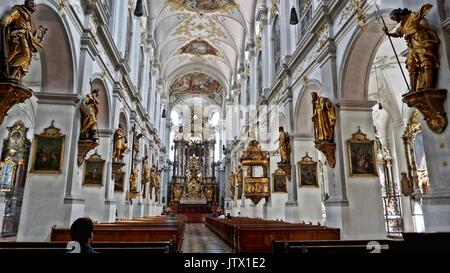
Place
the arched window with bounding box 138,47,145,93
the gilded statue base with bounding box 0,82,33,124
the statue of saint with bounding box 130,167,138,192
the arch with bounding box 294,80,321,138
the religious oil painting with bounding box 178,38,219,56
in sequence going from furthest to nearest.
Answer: the religious oil painting with bounding box 178,38,219,56, the arched window with bounding box 138,47,145,93, the statue of saint with bounding box 130,167,138,192, the arch with bounding box 294,80,321,138, the gilded statue base with bounding box 0,82,33,124

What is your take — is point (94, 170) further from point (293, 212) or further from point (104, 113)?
point (293, 212)

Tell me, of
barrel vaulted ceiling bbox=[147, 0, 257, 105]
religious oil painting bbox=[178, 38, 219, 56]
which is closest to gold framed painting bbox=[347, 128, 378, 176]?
barrel vaulted ceiling bbox=[147, 0, 257, 105]

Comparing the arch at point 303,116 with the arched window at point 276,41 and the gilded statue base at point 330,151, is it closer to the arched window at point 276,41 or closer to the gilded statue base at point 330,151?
the gilded statue base at point 330,151

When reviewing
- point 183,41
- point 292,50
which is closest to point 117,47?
point 292,50

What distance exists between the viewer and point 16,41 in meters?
4.54

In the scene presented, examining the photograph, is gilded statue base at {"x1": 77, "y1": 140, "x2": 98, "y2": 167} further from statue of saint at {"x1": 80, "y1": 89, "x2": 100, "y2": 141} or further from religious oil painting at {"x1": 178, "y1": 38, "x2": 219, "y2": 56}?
religious oil painting at {"x1": 178, "y1": 38, "x2": 219, "y2": 56}

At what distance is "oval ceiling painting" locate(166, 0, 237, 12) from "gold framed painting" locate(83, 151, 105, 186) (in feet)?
40.2

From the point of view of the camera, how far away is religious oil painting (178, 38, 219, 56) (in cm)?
2392

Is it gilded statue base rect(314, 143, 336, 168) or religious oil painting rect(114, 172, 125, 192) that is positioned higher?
gilded statue base rect(314, 143, 336, 168)

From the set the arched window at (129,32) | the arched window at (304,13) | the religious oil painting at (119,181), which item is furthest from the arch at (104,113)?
the arched window at (304,13)

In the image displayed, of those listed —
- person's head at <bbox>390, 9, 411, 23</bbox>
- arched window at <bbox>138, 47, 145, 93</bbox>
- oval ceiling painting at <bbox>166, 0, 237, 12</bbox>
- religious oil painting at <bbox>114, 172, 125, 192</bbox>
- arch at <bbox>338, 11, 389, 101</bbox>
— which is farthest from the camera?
oval ceiling painting at <bbox>166, 0, 237, 12</bbox>

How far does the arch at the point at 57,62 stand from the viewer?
7.06 metres

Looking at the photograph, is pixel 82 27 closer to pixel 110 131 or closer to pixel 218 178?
pixel 110 131
